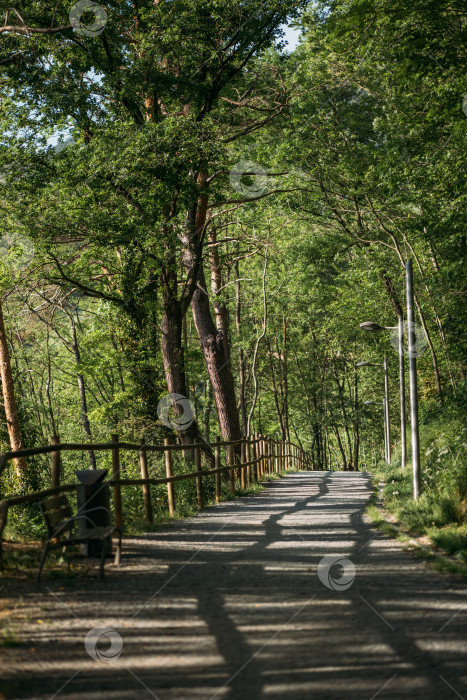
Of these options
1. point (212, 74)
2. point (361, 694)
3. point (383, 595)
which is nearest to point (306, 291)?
point (212, 74)

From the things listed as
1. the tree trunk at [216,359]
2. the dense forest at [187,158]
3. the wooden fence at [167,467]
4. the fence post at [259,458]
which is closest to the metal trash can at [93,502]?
the wooden fence at [167,467]

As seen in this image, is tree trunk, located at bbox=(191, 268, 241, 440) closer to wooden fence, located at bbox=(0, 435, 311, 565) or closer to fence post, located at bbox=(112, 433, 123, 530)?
wooden fence, located at bbox=(0, 435, 311, 565)

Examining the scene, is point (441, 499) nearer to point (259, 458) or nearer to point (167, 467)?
point (167, 467)

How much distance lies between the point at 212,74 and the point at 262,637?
15134 mm

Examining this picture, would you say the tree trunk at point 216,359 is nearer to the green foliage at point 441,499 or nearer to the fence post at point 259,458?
the fence post at point 259,458

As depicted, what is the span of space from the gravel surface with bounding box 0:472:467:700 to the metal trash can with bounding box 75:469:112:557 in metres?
0.46

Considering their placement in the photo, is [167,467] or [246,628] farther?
[167,467]

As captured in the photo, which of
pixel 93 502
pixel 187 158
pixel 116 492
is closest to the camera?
pixel 93 502

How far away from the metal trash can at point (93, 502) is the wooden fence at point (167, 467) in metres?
0.32

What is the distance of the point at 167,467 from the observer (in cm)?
1290

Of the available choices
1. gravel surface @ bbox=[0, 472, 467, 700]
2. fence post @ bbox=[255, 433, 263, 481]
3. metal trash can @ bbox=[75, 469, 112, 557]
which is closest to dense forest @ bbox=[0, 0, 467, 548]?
fence post @ bbox=[255, 433, 263, 481]

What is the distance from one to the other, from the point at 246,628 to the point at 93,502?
130 inches

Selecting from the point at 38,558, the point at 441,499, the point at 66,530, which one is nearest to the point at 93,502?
the point at 66,530

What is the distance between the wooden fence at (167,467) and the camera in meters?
8.29
